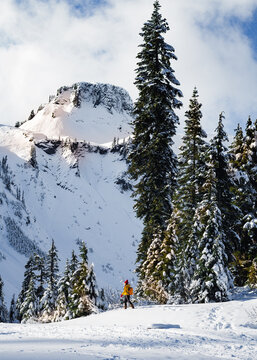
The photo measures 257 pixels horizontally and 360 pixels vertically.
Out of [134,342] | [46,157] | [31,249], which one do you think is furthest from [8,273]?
[134,342]

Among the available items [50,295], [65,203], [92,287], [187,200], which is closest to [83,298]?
[92,287]

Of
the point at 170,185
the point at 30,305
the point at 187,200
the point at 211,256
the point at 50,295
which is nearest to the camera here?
the point at 211,256

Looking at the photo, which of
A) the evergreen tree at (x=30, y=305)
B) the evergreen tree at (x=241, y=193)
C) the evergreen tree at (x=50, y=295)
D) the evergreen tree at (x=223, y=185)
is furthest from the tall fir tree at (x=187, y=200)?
the evergreen tree at (x=30, y=305)

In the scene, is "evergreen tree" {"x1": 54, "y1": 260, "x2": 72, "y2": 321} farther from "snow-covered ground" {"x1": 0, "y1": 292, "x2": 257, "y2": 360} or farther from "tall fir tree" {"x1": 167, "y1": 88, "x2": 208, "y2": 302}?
"snow-covered ground" {"x1": 0, "y1": 292, "x2": 257, "y2": 360}

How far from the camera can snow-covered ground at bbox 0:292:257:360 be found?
234 inches

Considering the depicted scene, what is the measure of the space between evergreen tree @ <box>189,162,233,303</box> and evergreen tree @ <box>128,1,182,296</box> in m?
2.06

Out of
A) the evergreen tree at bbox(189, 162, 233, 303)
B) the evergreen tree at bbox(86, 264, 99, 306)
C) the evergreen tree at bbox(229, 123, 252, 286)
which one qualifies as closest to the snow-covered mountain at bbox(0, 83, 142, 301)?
the evergreen tree at bbox(86, 264, 99, 306)

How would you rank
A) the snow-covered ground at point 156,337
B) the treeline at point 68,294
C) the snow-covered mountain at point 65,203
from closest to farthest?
the snow-covered ground at point 156,337 → the treeline at point 68,294 → the snow-covered mountain at point 65,203

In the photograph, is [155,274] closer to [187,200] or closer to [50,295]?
[187,200]

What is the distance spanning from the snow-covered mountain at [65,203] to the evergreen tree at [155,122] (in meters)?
89.8

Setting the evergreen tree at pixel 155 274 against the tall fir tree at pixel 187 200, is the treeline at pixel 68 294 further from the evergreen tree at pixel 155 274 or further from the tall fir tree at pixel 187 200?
the tall fir tree at pixel 187 200

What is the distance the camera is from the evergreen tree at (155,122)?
17.6 metres

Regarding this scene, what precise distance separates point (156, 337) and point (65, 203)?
152223 mm

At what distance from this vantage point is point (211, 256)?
1515 cm
